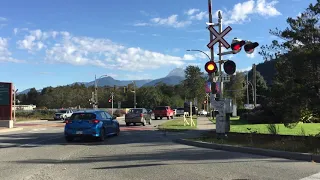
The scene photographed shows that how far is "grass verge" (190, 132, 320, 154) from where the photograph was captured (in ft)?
40.7

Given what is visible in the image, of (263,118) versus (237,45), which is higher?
(237,45)

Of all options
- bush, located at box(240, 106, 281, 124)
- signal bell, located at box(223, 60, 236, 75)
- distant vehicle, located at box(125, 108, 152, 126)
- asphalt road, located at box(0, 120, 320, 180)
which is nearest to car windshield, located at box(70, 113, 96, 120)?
asphalt road, located at box(0, 120, 320, 180)

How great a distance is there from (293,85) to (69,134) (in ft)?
32.5

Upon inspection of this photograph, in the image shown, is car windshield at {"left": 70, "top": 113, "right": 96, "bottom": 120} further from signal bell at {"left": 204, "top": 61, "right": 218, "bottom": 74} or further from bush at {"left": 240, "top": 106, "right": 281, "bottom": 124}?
bush at {"left": 240, "top": 106, "right": 281, "bottom": 124}

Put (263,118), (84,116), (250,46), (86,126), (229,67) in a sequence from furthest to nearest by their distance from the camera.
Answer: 1. (263,118)
2. (84,116)
3. (86,126)
4. (229,67)
5. (250,46)

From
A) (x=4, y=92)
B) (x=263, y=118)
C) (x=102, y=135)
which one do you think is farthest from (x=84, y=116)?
(x=263, y=118)

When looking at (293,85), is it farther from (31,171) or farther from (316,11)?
(31,171)

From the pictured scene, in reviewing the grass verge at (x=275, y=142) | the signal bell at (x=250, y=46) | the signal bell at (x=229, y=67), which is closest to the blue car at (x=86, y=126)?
the grass verge at (x=275, y=142)

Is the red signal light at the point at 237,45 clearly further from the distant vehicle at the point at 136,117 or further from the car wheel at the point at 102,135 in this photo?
the distant vehicle at the point at 136,117

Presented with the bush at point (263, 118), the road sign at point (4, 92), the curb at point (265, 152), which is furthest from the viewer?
the road sign at point (4, 92)

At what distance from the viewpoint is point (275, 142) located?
1423cm

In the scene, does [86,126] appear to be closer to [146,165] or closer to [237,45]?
[237,45]

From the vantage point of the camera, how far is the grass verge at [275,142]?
1241 centimetres

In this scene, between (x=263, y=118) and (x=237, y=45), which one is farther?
(x=263, y=118)
